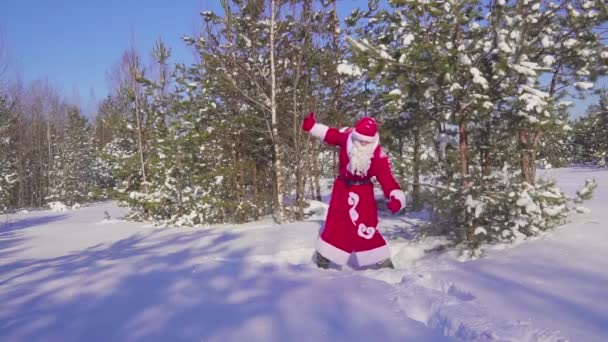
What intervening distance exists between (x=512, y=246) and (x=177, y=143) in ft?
27.2

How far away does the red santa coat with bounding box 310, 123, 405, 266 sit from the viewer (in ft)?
15.0

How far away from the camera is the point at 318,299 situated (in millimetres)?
3094

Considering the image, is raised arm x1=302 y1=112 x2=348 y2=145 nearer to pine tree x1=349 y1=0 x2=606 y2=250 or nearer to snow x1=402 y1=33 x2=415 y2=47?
pine tree x1=349 y1=0 x2=606 y2=250

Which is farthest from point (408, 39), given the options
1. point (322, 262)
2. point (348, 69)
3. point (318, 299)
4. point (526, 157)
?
point (318, 299)

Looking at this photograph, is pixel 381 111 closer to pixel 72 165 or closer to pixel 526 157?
pixel 526 157

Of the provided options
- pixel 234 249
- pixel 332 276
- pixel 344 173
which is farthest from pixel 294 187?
pixel 332 276

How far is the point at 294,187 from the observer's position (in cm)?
1077

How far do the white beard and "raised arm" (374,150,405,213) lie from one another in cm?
14

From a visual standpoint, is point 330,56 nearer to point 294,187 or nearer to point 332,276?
point 294,187

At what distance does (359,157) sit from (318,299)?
1.92m

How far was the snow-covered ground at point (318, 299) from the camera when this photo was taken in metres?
2.49

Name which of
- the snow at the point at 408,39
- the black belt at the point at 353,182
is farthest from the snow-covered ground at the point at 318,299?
the snow at the point at 408,39

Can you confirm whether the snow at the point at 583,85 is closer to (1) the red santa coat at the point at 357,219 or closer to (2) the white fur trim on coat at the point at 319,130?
(1) the red santa coat at the point at 357,219

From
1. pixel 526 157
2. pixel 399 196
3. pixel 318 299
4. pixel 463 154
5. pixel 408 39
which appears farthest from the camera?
pixel 526 157
